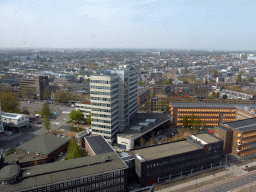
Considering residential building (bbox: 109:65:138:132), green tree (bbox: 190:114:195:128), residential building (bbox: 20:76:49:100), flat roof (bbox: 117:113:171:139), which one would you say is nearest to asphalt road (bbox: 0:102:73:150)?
residential building (bbox: 20:76:49:100)

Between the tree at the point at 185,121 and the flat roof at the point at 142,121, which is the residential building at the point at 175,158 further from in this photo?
the tree at the point at 185,121

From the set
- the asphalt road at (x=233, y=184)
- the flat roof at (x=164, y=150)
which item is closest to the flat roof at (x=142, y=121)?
the flat roof at (x=164, y=150)

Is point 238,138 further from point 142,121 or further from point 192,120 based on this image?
point 142,121

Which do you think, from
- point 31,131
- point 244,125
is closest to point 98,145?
point 31,131

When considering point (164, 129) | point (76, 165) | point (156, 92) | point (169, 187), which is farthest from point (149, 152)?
point (156, 92)

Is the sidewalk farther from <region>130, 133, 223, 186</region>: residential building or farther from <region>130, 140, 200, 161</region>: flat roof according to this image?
<region>130, 140, 200, 161</region>: flat roof

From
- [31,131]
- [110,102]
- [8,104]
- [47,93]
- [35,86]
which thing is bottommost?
[31,131]
